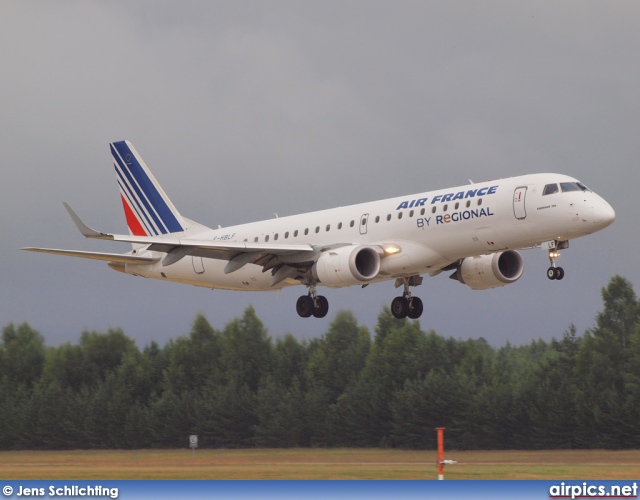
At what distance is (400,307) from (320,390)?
4731 centimetres

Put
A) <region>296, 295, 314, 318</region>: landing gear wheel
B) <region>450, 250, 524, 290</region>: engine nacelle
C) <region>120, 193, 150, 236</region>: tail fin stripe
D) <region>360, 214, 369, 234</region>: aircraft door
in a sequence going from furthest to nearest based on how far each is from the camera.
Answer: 1. <region>120, 193, 150, 236</region>: tail fin stripe
2. <region>296, 295, 314, 318</region>: landing gear wheel
3. <region>450, 250, 524, 290</region>: engine nacelle
4. <region>360, 214, 369, 234</region>: aircraft door

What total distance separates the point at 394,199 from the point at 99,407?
49.4m

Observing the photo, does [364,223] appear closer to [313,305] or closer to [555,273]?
[313,305]

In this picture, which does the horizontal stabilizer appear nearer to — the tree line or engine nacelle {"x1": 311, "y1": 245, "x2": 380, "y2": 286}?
engine nacelle {"x1": 311, "y1": 245, "x2": 380, "y2": 286}

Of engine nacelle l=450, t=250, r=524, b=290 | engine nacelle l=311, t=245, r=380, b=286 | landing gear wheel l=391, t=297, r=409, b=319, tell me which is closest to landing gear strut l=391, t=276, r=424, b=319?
landing gear wheel l=391, t=297, r=409, b=319

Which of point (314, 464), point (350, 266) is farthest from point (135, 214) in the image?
point (350, 266)

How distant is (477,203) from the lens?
43.1 meters

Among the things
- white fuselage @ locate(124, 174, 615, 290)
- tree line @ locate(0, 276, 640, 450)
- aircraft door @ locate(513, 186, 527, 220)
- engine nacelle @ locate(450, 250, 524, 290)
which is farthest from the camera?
tree line @ locate(0, 276, 640, 450)

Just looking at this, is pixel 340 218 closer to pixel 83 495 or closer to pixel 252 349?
pixel 83 495

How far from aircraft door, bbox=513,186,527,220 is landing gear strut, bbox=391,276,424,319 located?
8.14 meters

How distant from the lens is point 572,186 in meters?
42.2

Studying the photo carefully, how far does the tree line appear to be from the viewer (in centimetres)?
8612

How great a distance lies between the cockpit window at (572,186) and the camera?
42125 mm

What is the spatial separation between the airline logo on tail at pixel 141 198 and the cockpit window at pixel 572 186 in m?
20.9
